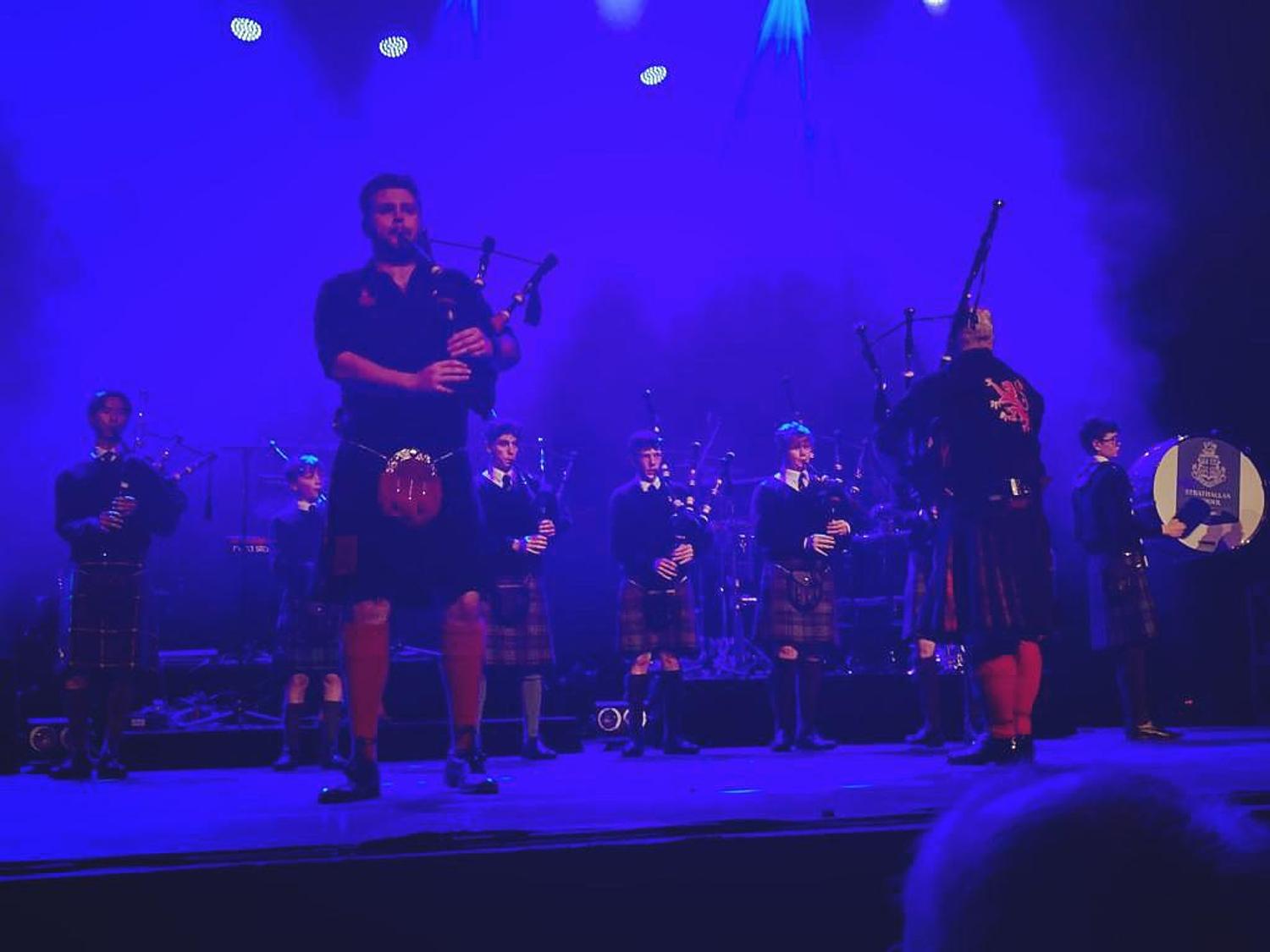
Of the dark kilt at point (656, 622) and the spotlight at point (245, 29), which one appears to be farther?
the spotlight at point (245, 29)

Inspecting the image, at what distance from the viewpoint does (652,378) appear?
425 inches

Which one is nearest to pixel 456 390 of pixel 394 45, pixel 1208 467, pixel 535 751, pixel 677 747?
pixel 535 751

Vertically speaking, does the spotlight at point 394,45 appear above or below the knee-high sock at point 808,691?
above

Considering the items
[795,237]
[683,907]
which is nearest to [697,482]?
[795,237]

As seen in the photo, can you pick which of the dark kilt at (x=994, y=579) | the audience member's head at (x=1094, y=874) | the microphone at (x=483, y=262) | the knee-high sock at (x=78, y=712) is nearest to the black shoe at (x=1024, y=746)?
the dark kilt at (x=994, y=579)

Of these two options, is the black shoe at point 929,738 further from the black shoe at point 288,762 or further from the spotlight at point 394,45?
the spotlight at point 394,45

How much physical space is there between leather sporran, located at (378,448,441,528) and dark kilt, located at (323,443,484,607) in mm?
17

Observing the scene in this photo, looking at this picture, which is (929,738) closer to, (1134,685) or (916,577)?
(916,577)

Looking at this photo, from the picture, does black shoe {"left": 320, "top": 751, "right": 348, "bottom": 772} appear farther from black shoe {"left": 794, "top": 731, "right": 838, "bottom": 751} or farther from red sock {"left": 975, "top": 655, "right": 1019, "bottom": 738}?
red sock {"left": 975, "top": 655, "right": 1019, "bottom": 738}

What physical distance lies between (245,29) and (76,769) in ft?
19.8

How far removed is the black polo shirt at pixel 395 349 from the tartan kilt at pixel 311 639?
9.90ft

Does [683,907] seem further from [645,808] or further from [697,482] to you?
[697,482]

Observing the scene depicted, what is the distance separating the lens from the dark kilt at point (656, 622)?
7.06 meters

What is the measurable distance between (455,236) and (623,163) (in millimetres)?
1588
